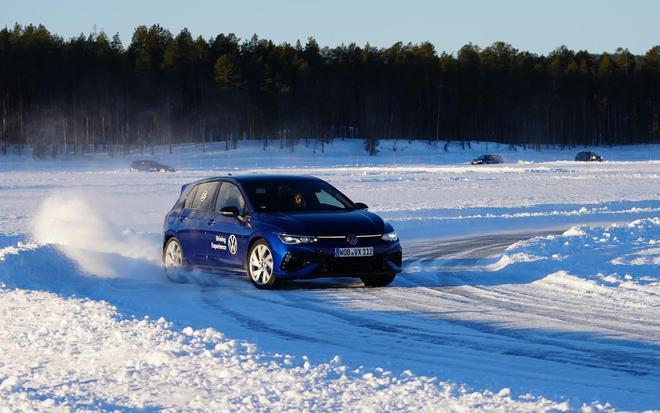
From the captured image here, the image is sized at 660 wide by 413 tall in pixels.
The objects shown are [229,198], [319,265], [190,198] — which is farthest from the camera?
[190,198]

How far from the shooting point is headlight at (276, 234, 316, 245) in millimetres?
12609

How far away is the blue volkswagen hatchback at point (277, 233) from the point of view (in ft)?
41.4

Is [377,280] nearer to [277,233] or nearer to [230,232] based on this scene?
[277,233]

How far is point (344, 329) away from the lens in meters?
9.54

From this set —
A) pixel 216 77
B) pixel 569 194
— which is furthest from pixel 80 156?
pixel 569 194

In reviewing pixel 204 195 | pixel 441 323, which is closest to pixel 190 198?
pixel 204 195

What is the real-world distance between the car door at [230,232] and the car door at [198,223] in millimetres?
167

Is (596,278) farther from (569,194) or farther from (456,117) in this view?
(456,117)

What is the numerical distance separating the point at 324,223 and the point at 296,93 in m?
120

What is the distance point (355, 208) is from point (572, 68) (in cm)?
15150

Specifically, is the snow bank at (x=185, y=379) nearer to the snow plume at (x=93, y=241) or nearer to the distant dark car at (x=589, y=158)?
the snow plume at (x=93, y=241)

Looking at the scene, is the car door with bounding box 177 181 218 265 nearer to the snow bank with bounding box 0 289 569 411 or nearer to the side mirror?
the side mirror

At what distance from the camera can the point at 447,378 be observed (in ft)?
23.0

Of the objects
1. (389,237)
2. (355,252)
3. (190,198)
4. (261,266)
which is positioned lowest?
(261,266)
